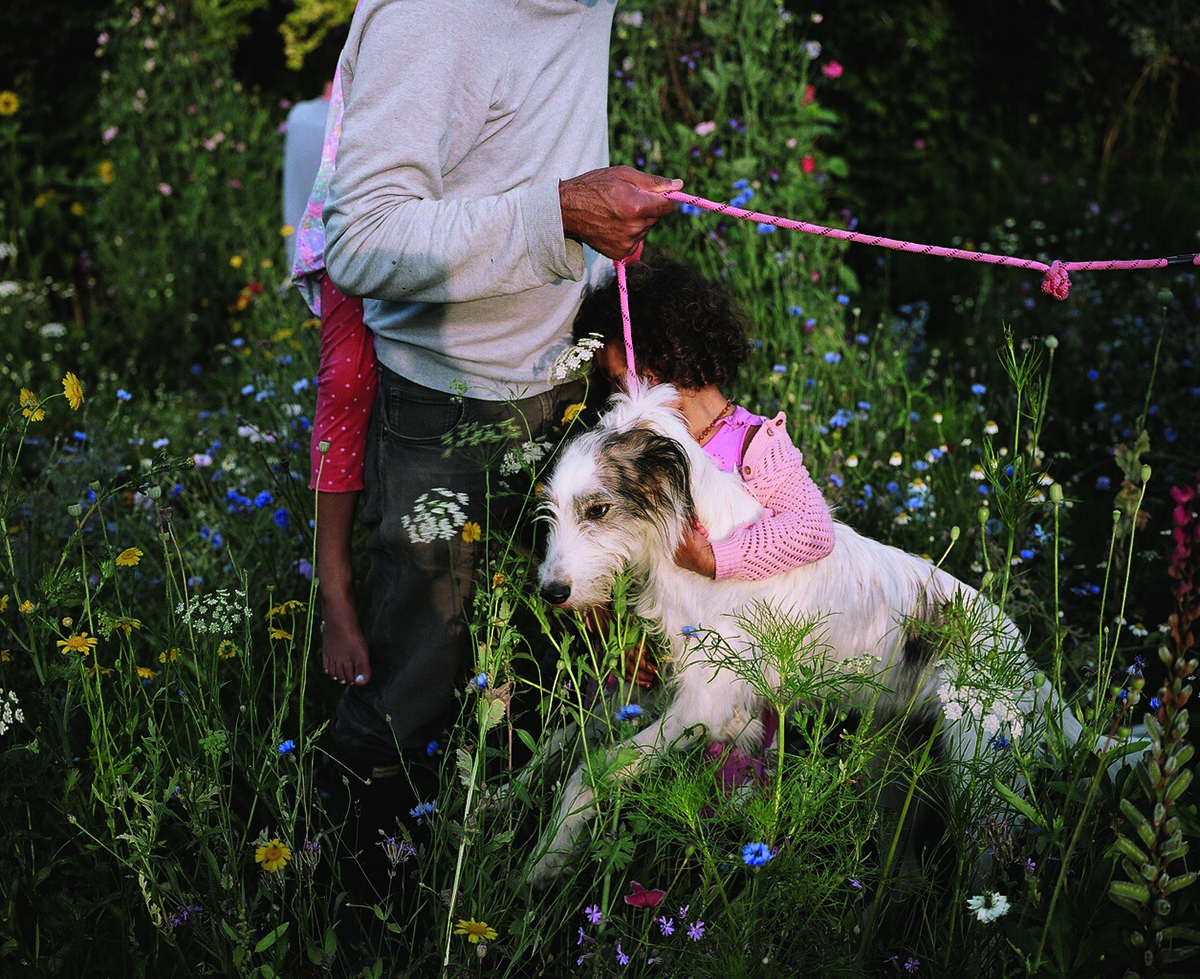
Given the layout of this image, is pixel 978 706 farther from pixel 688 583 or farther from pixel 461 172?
pixel 461 172

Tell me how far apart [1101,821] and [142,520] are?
10.6ft

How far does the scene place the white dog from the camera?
2492mm

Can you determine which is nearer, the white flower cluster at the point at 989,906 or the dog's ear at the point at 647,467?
the white flower cluster at the point at 989,906

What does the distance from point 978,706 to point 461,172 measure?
63.8 inches

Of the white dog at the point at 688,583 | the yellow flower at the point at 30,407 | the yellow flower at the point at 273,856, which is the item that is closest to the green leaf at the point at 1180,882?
the white dog at the point at 688,583

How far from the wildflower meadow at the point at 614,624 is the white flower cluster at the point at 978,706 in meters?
0.02

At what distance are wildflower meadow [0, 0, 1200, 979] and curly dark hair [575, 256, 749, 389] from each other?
0.79 feet

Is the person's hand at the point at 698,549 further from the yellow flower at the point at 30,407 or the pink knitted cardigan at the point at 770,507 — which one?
the yellow flower at the point at 30,407

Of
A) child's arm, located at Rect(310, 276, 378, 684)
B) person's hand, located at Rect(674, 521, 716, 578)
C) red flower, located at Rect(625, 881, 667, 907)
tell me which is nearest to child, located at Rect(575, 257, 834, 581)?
person's hand, located at Rect(674, 521, 716, 578)

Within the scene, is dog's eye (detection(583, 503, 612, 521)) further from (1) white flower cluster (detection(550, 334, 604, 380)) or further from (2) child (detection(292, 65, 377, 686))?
(2) child (detection(292, 65, 377, 686))

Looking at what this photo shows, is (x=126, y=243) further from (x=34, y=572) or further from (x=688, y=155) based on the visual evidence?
(x=34, y=572)

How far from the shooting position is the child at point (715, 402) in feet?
8.48

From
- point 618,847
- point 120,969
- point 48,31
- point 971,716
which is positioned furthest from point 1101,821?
point 48,31

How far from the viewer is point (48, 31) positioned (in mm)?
8578
